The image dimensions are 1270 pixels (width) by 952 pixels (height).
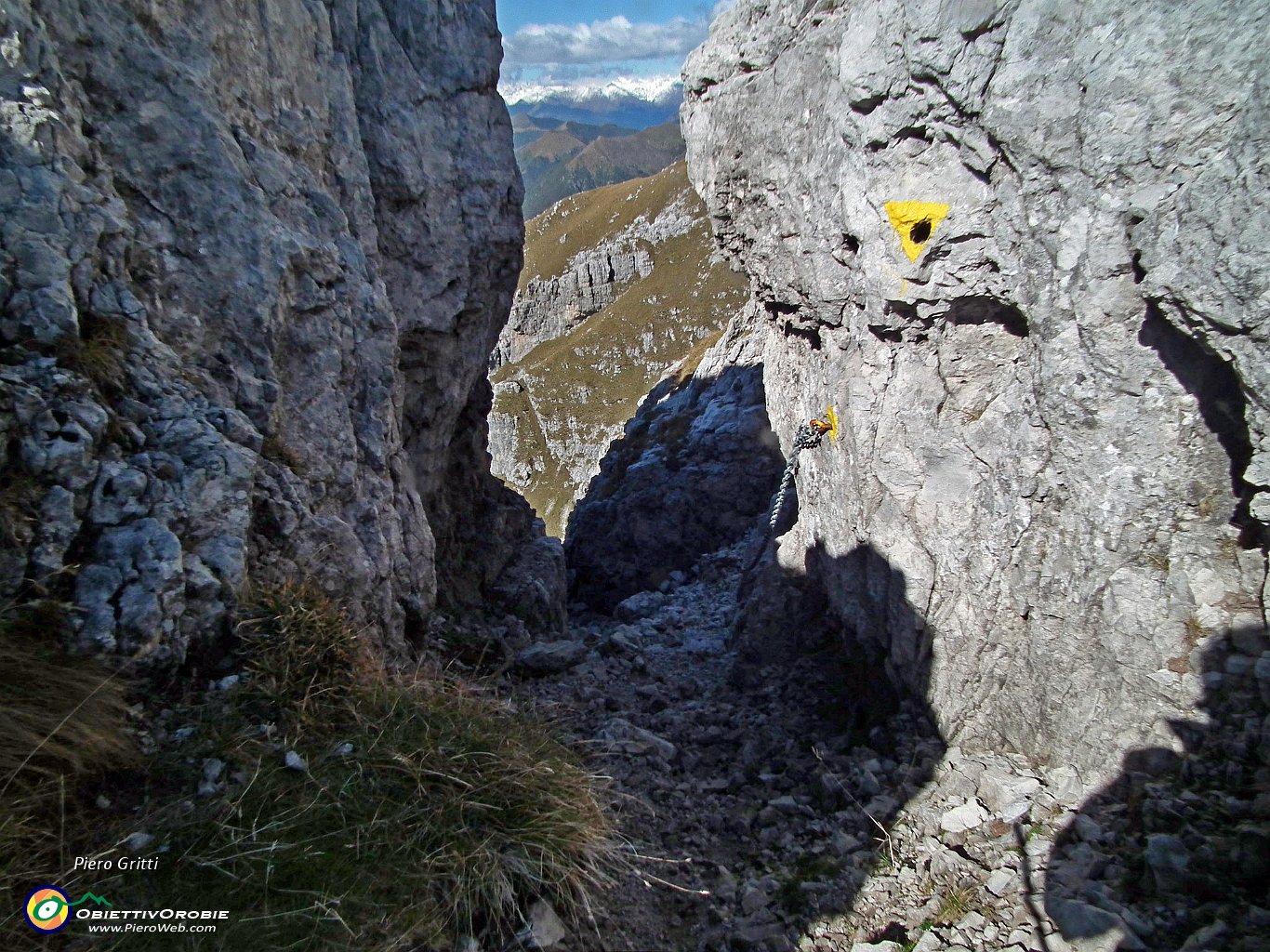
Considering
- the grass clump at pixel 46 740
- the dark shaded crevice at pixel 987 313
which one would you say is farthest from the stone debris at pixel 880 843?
the dark shaded crevice at pixel 987 313

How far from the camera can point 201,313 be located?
8266mm

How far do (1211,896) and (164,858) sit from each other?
25.2 feet

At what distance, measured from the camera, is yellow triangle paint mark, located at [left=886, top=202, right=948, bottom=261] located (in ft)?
33.4

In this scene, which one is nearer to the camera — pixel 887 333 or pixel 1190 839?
pixel 1190 839

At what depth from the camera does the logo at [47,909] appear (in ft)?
12.8

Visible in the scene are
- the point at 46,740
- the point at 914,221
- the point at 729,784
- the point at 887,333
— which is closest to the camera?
the point at 46,740

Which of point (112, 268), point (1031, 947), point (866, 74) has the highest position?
point (866, 74)

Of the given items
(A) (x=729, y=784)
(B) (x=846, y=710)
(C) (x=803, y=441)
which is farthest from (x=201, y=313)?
(B) (x=846, y=710)

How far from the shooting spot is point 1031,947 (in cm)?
576

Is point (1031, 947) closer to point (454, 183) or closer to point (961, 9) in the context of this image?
point (961, 9)

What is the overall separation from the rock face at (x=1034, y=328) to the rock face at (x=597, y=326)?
244 feet

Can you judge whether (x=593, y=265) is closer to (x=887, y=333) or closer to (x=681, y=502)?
(x=681, y=502)

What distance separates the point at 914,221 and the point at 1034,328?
2639 mm

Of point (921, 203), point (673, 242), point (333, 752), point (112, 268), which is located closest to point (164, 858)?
point (333, 752)
